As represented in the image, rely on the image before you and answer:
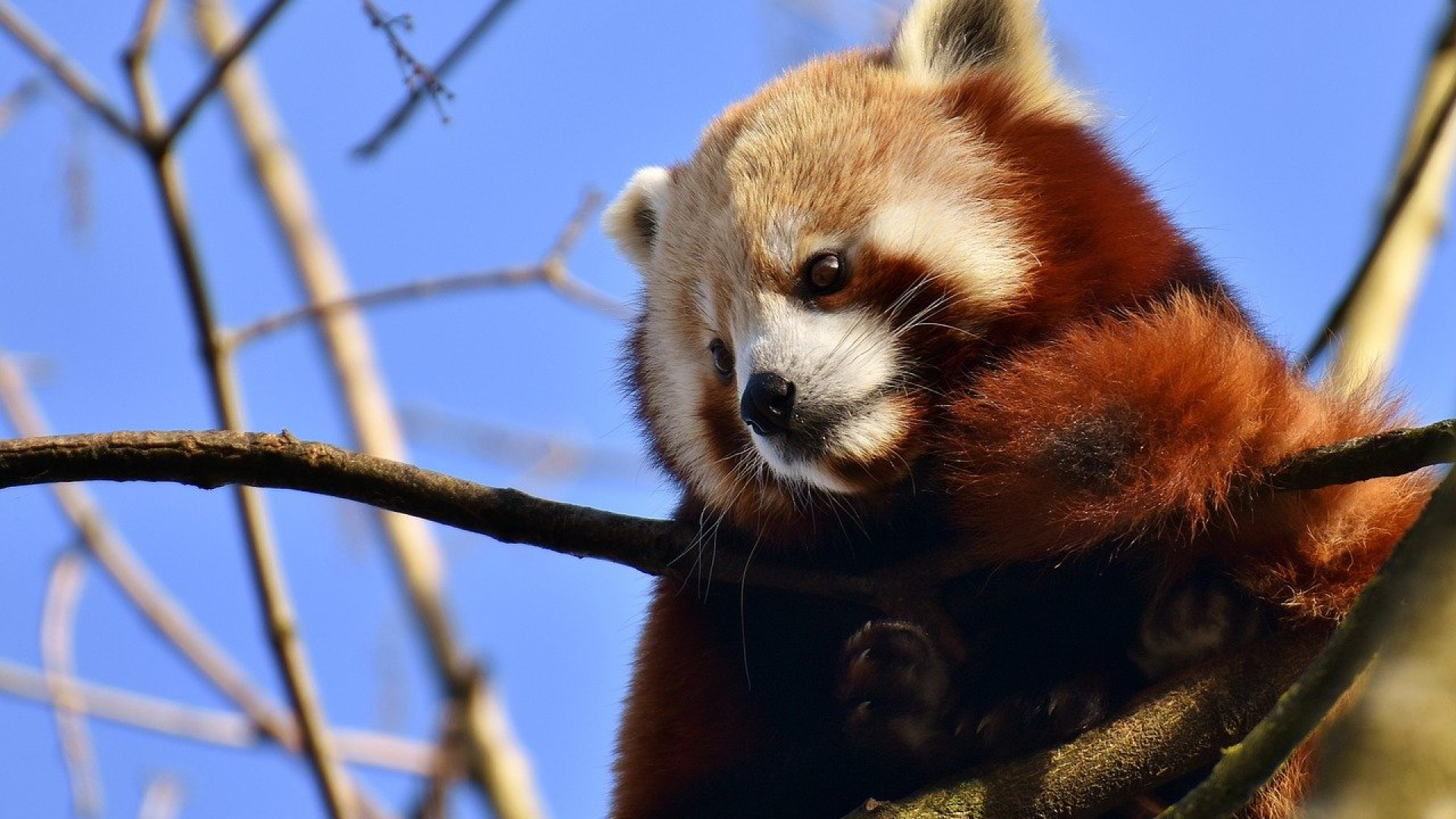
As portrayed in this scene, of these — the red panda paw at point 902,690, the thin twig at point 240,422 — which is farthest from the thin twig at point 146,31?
the red panda paw at point 902,690

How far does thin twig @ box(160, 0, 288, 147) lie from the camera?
13.2 feet

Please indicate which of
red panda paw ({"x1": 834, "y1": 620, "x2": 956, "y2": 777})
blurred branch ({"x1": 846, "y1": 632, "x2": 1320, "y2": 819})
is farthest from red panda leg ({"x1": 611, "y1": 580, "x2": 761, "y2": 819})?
blurred branch ({"x1": 846, "y1": 632, "x2": 1320, "y2": 819})

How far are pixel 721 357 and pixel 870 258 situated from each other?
1.62 feet

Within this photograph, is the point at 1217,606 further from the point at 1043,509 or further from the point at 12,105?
the point at 12,105

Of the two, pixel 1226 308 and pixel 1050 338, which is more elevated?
pixel 1050 338

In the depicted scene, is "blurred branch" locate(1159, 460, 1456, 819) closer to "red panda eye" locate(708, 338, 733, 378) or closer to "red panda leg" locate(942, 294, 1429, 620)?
"red panda leg" locate(942, 294, 1429, 620)

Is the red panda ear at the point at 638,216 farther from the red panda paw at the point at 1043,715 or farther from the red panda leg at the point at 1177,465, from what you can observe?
the red panda paw at the point at 1043,715

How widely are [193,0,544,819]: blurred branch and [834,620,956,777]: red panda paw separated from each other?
4.22 m

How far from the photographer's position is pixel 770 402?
127 inches

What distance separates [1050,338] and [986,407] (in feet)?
1.52

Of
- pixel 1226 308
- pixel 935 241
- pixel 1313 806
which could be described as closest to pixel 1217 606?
pixel 1226 308

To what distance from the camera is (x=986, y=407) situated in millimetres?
2803

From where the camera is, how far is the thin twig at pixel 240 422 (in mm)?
4195

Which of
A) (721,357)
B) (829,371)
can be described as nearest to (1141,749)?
(829,371)
